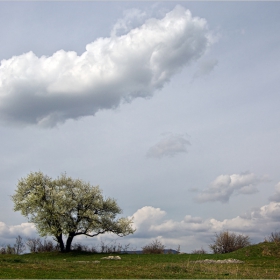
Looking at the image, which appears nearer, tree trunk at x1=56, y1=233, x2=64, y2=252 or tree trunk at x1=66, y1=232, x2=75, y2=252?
tree trunk at x1=56, y1=233, x2=64, y2=252

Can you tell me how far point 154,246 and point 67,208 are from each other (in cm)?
1464

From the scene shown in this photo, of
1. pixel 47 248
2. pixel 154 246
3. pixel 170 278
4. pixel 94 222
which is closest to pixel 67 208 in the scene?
pixel 94 222

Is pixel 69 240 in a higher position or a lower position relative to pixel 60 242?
higher

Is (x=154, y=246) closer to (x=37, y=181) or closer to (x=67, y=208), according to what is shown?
(x=67, y=208)

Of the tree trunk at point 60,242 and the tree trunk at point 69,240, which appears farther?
the tree trunk at point 69,240

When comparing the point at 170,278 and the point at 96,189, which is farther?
the point at 96,189

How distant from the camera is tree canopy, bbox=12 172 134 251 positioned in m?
56.5

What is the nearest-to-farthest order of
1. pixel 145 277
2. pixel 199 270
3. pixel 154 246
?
1. pixel 145 277
2. pixel 199 270
3. pixel 154 246

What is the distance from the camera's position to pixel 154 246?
54812 mm

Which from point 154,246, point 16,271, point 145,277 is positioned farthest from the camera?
point 154,246

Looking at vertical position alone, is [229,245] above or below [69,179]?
below

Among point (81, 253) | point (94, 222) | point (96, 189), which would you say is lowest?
point (81, 253)

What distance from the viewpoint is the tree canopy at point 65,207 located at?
185ft

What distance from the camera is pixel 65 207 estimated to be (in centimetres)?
5647
